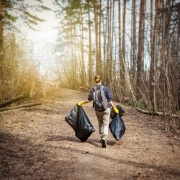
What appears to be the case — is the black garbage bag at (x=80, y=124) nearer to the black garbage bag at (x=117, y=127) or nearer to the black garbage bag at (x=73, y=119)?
the black garbage bag at (x=73, y=119)

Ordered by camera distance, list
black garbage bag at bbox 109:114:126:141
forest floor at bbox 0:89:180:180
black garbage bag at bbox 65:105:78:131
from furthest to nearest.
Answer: black garbage bag at bbox 65:105:78:131 → black garbage bag at bbox 109:114:126:141 → forest floor at bbox 0:89:180:180

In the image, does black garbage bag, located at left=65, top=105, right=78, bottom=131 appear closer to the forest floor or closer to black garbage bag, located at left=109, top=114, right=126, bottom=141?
the forest floor

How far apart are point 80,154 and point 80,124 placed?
3.15 ft

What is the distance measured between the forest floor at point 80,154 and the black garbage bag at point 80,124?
0.23 meters

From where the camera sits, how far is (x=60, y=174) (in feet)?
10.5

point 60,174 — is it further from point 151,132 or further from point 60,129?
point 151,132

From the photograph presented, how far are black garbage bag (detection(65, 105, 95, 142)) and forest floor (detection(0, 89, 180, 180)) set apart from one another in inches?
9.1

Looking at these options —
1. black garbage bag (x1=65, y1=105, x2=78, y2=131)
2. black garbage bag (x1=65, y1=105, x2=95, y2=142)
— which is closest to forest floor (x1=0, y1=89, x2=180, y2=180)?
black garbage bag (x1=65, y1=105, x2=95, y2=142)

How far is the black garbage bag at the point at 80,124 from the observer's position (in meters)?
4.93

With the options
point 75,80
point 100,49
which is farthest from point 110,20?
point 75,80

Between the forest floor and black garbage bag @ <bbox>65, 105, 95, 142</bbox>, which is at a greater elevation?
black garbage bag @ <bbox>65, 105, 95, 142</bbox>

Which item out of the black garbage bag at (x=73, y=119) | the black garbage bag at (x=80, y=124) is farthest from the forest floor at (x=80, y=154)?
the black garbage bag at (x=73, y=119)

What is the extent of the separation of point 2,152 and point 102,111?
93.7 inches

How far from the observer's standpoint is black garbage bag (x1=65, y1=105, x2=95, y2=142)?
4.93m
